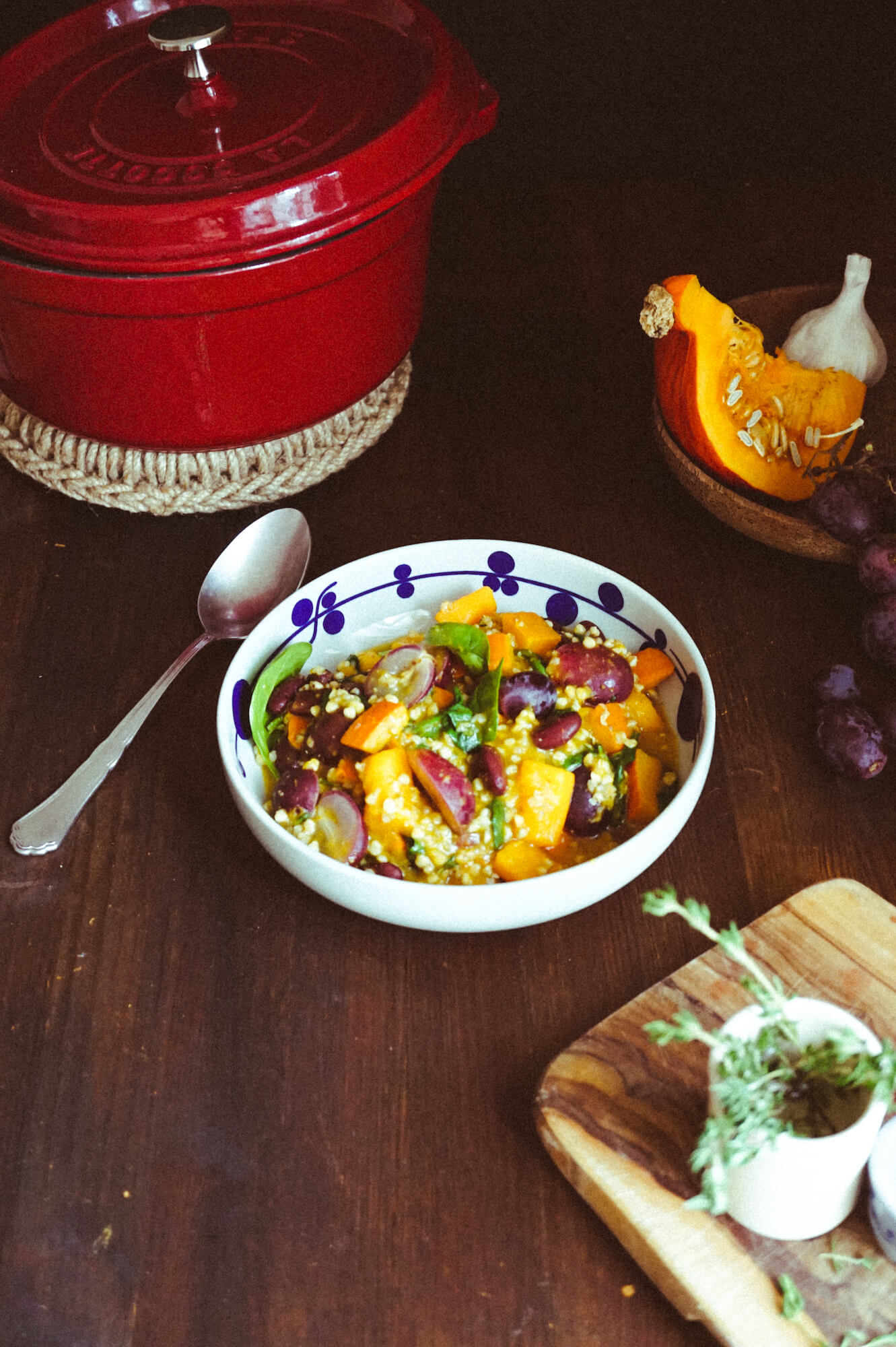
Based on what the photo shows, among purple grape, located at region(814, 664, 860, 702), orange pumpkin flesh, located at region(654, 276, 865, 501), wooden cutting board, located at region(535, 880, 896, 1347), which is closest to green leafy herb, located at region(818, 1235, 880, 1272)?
A: wooden cutting board, located at region(535, 880, 896, 1347)

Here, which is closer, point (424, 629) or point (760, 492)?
point (424, 629)

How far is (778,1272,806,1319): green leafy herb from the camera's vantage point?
66 centimetres

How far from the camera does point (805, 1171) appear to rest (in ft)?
2.04

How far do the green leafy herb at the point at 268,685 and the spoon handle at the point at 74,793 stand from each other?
129 mm

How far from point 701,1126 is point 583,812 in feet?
0.78

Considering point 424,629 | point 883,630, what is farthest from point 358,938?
point 883,630

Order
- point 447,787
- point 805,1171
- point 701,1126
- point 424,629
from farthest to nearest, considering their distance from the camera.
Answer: point 424,629
point 447,787
point 701,1126
point 805,1171

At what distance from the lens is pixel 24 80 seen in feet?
3.71

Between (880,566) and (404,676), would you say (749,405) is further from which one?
(404,676)

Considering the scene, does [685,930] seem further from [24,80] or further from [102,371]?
[24,80]

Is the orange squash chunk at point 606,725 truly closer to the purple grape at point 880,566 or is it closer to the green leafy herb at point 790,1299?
the purple grape at point 880,566

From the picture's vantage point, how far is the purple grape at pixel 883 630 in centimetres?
100

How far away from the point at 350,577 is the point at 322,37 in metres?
0.57

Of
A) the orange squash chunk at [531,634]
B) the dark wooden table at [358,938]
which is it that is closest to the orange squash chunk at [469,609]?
the orange squash chunk at [531,634]
